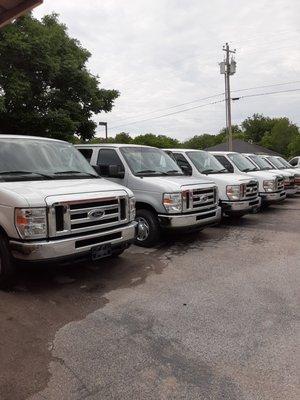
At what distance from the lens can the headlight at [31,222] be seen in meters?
4.55

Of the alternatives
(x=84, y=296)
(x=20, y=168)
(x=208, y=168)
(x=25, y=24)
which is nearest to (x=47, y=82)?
(x=25, y=24)

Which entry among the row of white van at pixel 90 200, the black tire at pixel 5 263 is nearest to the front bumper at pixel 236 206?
the row of white van at pixel 90 200

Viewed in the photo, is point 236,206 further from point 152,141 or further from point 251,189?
point 152,141

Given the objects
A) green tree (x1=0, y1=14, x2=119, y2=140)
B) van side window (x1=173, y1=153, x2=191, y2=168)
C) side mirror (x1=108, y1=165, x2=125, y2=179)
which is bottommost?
side mirror (x1=108, y1=165, x2=125, y2=179)

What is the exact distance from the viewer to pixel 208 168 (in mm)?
10125

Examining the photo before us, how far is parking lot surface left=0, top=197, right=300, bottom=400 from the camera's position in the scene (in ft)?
9.82

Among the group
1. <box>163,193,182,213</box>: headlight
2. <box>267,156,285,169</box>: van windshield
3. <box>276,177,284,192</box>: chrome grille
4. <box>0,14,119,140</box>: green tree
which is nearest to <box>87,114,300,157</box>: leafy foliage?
<box>0,14,119,140</box>: green tree

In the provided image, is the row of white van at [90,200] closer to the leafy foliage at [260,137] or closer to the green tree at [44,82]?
the green tree at [44,82]

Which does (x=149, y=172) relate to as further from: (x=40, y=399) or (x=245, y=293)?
(x=40, y=399)

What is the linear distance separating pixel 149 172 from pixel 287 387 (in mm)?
5338

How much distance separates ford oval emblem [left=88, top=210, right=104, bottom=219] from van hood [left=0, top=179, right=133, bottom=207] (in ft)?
0.89

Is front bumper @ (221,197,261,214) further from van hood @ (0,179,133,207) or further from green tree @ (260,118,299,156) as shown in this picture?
green tree @ (260,118,299,156)

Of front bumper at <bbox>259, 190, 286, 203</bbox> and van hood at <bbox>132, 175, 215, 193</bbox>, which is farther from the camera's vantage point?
front bumper at <bbox>259, 190, 286, 203</bbox>

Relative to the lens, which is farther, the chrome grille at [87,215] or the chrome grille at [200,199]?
the chrome grille at [200,199]
